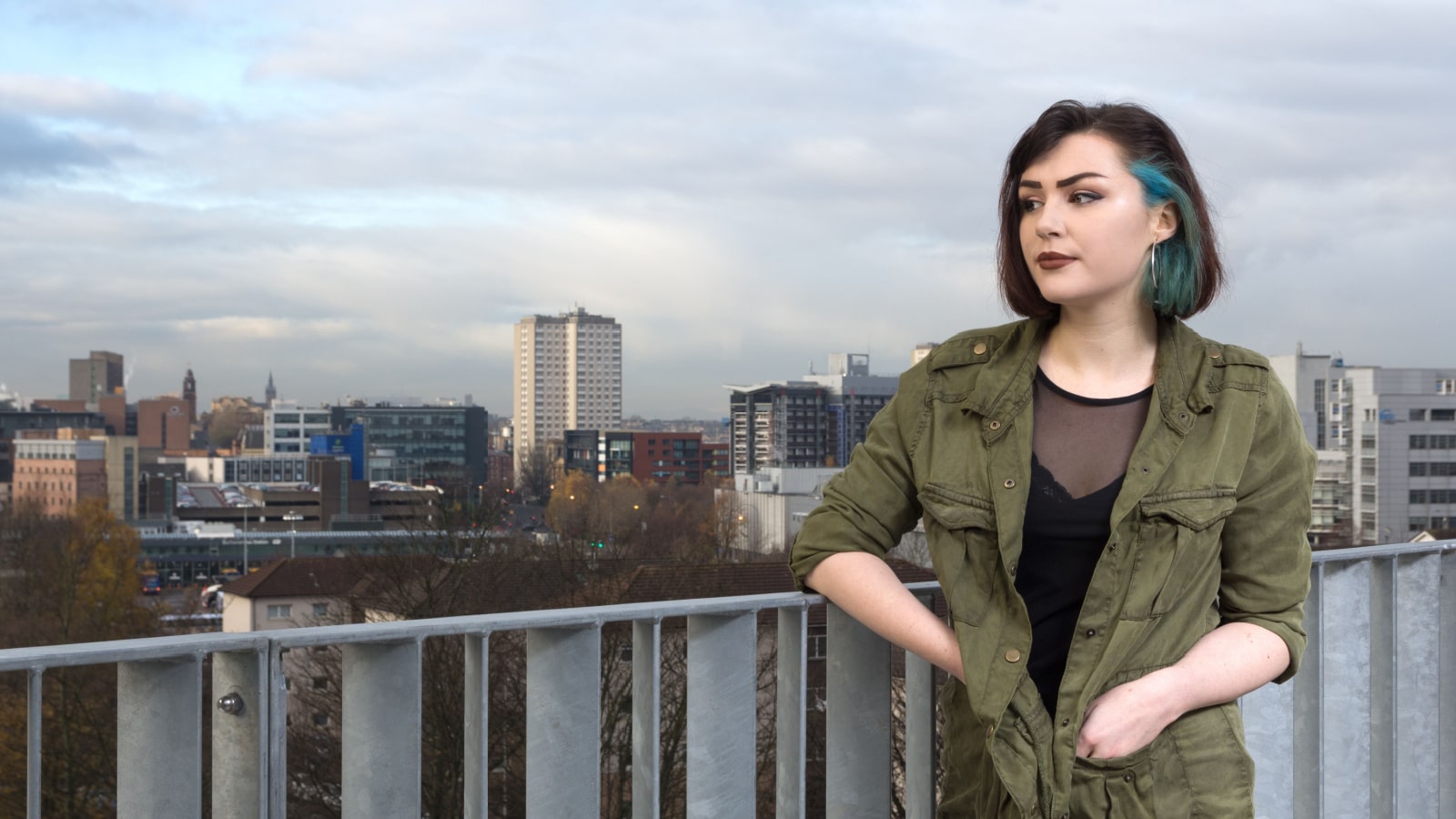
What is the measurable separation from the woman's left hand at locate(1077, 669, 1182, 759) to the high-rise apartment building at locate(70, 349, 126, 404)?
14540 cm

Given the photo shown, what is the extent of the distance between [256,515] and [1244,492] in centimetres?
9891

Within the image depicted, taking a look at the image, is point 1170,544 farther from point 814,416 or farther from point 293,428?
point 293,428

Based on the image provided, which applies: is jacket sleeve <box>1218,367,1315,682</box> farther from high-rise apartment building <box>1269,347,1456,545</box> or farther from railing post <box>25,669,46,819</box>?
high-rise apartment building <box>1269,347,1456,545</box>

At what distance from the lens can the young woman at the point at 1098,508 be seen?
1.82 meters

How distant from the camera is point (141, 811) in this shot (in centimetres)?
182

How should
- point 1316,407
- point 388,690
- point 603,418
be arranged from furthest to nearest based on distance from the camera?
point 603,418
point 1316,407
point 388,690

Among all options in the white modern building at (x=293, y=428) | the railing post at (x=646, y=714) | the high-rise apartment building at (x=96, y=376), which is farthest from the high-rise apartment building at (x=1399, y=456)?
the high-rise apartment building at (x=96, y=376)

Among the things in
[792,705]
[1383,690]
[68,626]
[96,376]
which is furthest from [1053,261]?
[96,376]

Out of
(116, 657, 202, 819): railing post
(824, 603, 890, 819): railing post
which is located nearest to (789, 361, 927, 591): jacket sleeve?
(824, 603, 890, 819): railing post

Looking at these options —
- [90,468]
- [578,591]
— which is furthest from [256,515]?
[578,591]

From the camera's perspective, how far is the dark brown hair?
189 centimetres

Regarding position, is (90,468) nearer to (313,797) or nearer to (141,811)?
(313,797)

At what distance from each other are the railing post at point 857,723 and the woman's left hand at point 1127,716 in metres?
0.54

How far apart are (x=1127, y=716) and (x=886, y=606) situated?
0.36 metres
